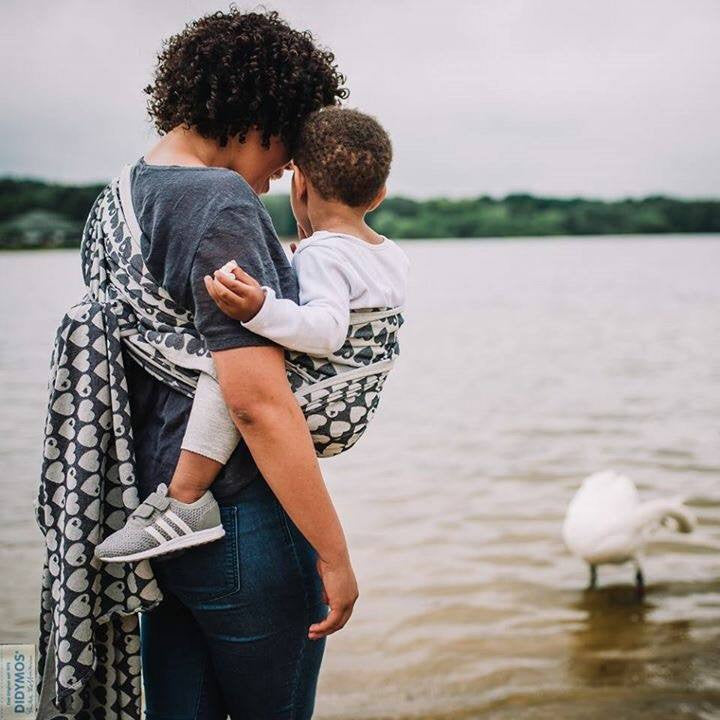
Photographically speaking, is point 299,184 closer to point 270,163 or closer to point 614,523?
point 270,163

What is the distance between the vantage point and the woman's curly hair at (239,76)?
1.59m

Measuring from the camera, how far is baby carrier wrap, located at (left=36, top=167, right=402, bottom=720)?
1.53 meters

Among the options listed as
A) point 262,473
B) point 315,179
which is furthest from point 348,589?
point 315,179

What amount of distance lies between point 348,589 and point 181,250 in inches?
24.3

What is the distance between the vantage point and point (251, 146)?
1.66 metres

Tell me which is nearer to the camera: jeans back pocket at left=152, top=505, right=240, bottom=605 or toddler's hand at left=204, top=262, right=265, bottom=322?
toddler's hand at left=204, top=262, right=265, bottom=322

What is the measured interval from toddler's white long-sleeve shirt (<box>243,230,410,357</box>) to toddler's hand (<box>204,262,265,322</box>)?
21 mm

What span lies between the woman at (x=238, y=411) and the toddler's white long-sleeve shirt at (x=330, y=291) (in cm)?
4

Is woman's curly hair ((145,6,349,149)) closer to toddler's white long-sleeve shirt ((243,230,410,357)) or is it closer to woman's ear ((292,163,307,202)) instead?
woman's ear ((292,163,307,202))

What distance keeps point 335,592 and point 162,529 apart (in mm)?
302

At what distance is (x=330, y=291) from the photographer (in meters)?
1.60

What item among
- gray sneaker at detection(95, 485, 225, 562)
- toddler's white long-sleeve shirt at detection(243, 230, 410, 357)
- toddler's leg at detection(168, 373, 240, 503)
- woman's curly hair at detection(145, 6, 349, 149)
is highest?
woman's curly hair at detection(145, 6, 349, 149)

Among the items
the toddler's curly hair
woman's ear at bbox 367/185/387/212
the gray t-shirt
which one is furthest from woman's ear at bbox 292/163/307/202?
the gray t-shirt

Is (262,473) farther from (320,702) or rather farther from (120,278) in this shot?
(320,702)
